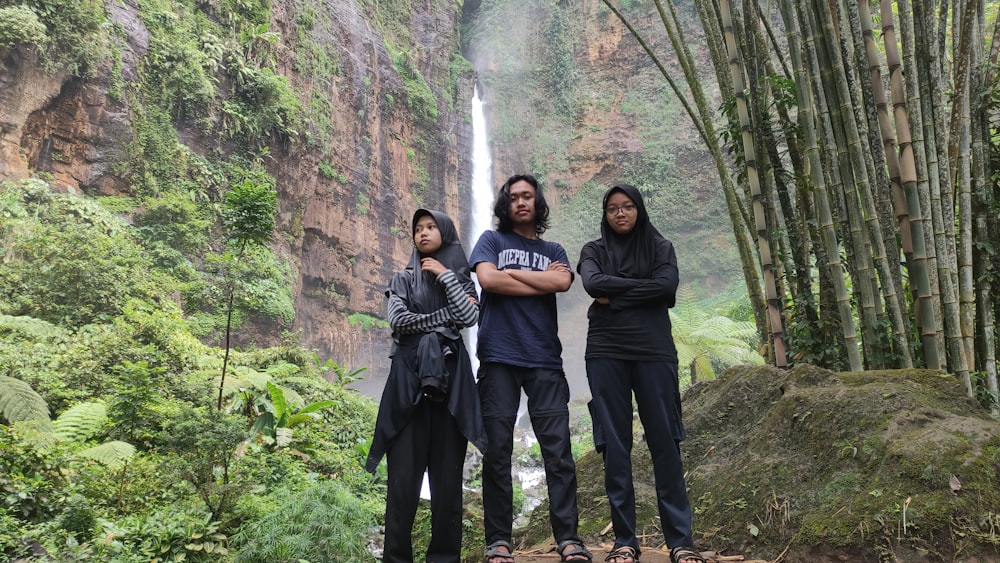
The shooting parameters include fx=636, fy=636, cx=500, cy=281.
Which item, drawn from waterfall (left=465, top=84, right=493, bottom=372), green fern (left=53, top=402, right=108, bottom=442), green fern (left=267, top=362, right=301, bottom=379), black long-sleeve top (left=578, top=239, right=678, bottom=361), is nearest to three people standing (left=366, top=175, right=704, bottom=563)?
black long-sleeve top (left=578, top=239, right=678, bottom=361)

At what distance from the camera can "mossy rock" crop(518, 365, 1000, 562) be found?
1997 mm

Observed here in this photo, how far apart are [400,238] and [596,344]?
20.7 meters

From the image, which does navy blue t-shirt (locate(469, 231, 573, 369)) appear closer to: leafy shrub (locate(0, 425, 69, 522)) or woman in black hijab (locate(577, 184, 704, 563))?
woman in black hijab (locate(577, 184, 704, 563))

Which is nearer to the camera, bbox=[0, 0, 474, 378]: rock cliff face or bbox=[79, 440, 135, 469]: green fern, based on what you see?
bbox=[79, 440, 135, 469]: green fern

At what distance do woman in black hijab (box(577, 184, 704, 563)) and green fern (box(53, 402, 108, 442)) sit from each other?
4575mm

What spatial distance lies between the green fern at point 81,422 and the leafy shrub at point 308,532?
256 centimetres

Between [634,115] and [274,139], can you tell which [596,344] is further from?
[634,115]

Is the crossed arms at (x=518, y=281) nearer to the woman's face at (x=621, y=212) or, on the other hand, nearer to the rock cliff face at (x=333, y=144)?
the woman's face at (x=621, y=212)

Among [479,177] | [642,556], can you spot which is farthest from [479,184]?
[642,556]

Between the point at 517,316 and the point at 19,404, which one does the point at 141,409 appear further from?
the point at 517,316

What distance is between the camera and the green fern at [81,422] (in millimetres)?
5055

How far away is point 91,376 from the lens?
21.3ft

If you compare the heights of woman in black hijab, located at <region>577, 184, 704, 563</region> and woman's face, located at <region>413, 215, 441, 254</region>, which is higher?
woman's face, located at <region>413, 215, 441, 254</region>

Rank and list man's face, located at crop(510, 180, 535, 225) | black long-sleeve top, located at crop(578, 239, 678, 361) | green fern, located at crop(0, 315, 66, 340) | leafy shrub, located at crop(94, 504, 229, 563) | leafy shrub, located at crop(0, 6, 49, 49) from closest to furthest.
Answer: black long-sleeve top, located at crop(578, 239, 678, 361)
man's face, located at crop(510, 180, 535, 225)
leafy shrub, located at crop(94, 504, 229, 563)
green fern, located at crop(0, 315, 66, 340)
leafy shrub, located at crop(0, 6, 49, 49)
